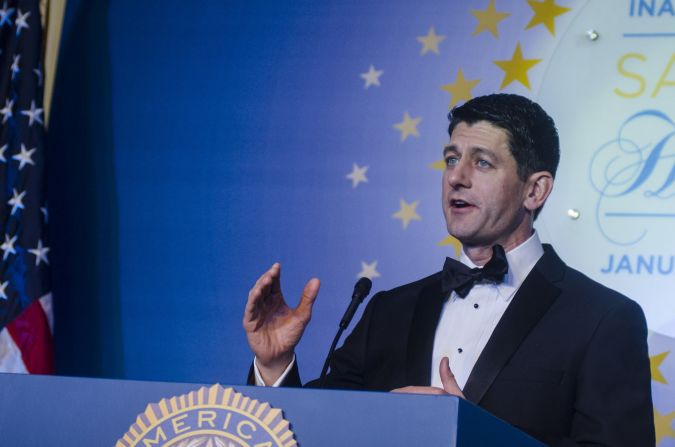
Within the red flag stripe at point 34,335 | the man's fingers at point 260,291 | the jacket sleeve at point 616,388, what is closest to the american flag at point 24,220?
the red flag stripe at point 34,335

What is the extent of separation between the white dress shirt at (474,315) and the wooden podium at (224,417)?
85cm

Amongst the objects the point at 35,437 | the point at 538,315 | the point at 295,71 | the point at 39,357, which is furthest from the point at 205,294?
the point at 35,437

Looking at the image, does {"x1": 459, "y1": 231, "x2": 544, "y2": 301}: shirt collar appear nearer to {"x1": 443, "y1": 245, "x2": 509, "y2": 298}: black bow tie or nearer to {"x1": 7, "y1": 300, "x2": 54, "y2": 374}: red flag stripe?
{"x1": 443, "y1": 245, "x2": 509, "y2": 298}: black bow tie

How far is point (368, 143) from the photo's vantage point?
3.58 meters

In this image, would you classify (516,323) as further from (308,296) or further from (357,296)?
(308,296)

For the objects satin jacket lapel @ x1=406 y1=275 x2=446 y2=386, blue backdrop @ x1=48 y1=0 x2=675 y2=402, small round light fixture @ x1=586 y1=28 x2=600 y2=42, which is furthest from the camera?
blue backdrop @ x1=48 y1=0 x2=675 y2=402

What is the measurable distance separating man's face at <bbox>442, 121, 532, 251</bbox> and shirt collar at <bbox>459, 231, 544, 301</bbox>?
4 cm

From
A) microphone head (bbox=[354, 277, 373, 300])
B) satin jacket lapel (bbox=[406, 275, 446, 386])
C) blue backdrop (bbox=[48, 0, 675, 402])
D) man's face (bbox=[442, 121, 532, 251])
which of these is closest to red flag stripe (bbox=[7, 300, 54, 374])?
blue backdrop (bbox=[48, 0, 675, 402])

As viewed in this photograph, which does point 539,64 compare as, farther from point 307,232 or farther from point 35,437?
point 35,437

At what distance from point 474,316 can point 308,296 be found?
2.02 feet

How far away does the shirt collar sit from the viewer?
8.64 feet

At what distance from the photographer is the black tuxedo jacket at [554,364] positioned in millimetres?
2275

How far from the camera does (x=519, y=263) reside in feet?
8.73

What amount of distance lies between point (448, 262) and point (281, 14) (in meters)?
1.45
